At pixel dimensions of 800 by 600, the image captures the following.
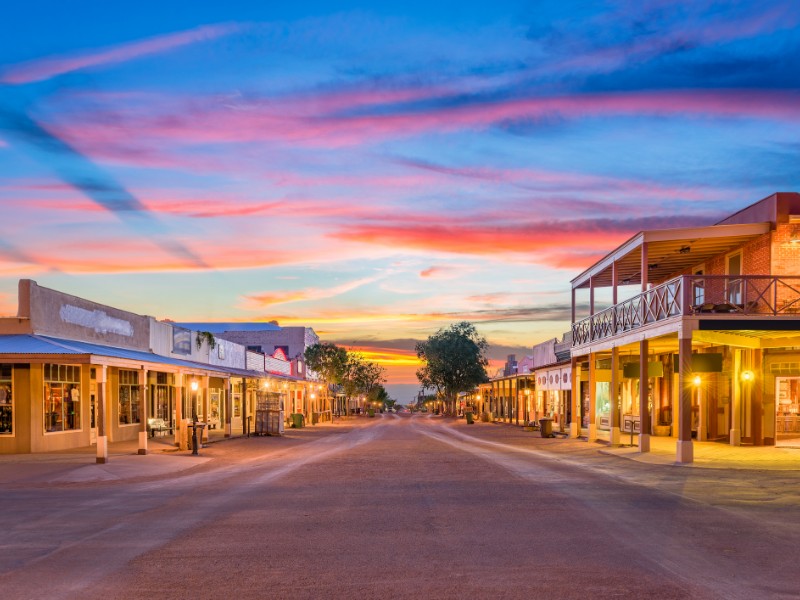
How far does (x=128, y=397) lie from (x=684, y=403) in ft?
69.6

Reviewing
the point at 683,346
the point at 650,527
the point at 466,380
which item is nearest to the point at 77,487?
the point at 650,527

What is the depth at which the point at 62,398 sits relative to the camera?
26.2m

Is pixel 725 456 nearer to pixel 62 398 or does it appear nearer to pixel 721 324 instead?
pixel 721 324

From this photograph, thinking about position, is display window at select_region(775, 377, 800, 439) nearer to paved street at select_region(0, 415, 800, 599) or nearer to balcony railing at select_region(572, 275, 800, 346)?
balcony railing at select_region(572, 275, 800, 346)

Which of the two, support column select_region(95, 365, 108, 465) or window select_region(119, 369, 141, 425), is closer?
support column select_region(95, 365, 108, 465)

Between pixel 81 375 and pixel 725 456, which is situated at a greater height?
pixel 81 375

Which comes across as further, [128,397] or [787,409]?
[128,397]

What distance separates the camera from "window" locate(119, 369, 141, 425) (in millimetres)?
31000

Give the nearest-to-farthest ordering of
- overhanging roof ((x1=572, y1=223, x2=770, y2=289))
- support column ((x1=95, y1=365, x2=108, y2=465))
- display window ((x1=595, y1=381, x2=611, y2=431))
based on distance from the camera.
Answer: support column ((x1=95, y1=365, x2=108, y2=465)) → overhanging roof ((x1=572, y1=223, x2=770, y2=289)) → display window ((x1=595, y1=381, x2=611, y2=431))

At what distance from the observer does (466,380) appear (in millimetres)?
98312

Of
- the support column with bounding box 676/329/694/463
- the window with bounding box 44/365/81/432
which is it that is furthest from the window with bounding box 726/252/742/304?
the window with bounding box 44/365/81/432

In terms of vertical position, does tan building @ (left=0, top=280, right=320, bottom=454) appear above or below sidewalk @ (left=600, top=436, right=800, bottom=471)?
above

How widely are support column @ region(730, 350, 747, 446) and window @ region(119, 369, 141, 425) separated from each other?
22.1 m

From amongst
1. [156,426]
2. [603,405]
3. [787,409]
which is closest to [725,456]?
[787,409]
